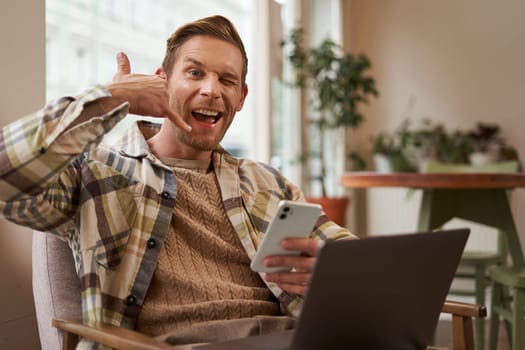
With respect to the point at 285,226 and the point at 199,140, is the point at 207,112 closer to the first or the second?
the point at 199,140

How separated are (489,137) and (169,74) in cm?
363

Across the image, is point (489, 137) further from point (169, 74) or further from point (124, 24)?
point (169, 74)

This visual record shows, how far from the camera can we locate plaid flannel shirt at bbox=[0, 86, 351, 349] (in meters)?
1.07

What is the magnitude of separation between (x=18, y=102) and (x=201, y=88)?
1.47 ft

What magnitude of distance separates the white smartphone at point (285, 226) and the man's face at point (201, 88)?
516mm

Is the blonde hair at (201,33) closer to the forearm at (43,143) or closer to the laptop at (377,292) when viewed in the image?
the forearm at (43,143)

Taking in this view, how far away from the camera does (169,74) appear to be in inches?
62.0

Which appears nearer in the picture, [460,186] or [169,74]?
[169,74]

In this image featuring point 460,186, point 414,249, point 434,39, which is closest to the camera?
point 414,249

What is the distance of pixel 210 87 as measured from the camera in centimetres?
151

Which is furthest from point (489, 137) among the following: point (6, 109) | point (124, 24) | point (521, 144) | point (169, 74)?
point (6, 109)

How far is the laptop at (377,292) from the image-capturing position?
87 centimetres

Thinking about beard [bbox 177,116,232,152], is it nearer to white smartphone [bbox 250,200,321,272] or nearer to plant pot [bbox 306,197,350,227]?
white smartphone [bbox 250,200,321,272]

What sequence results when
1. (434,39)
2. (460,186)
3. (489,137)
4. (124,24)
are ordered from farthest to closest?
(434,39) < (489,137) < (124,24) < (460,186)
